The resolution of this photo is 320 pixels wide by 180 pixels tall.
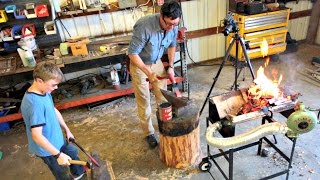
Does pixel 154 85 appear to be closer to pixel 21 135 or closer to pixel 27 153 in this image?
pixel 27 153

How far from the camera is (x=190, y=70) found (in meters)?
5.20

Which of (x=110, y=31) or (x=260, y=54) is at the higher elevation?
(x=110, y=31)

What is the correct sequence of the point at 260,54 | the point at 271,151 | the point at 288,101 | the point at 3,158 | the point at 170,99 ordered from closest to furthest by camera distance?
the point at 288,101
the point at 170,99
the point at 271,151
the point at 3,158
the point at 260,54

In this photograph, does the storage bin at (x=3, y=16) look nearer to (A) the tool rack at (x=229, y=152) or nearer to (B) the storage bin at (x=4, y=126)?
(B) the storage bin at (x=4, y=126)

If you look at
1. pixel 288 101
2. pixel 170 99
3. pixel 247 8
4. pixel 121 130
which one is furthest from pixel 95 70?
pixel 288 101

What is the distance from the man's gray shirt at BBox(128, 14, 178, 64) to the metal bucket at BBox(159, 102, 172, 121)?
578 mm

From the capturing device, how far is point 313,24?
5.88m

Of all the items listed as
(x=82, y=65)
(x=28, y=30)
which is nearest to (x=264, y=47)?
(x=82, y=65)

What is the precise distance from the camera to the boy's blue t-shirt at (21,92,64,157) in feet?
5.80

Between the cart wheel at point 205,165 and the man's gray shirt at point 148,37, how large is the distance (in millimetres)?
1196

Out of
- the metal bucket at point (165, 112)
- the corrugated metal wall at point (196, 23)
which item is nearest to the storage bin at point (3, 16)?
the corrugated metal wall at point (196, 23)

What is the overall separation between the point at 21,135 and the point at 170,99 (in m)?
2.33

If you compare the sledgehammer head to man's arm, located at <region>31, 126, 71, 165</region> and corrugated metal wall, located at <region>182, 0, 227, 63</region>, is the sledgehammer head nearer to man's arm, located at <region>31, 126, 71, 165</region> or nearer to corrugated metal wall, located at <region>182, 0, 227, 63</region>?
man's arm, located at <region>31, 126, 71, 165</region>

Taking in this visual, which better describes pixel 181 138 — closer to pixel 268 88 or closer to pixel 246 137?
pixel 246 137
